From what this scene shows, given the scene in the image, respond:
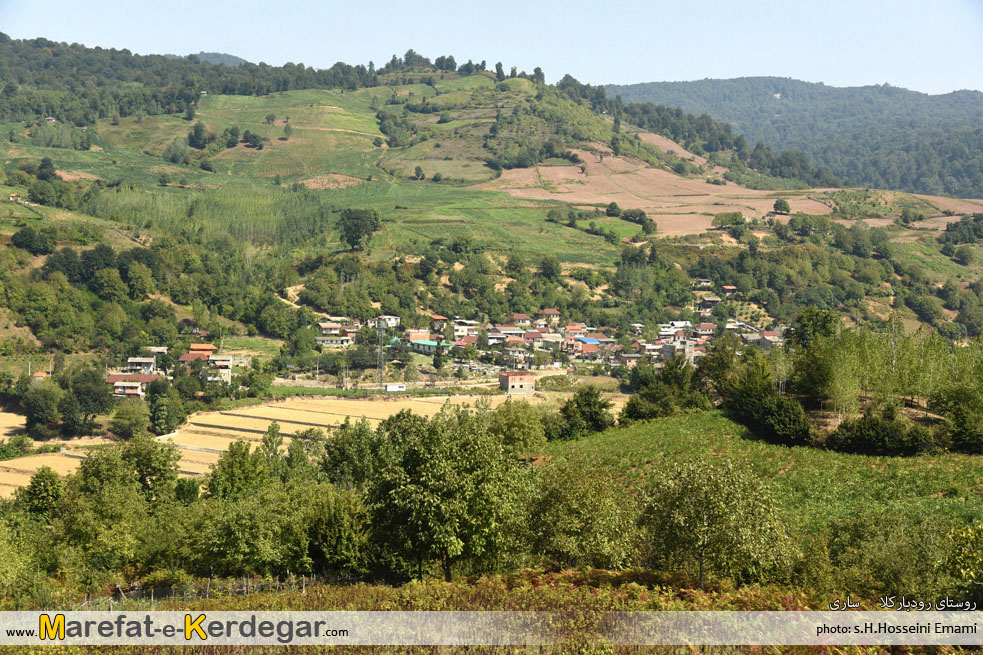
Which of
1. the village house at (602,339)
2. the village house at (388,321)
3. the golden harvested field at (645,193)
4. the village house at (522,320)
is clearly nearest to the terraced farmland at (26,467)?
the village house at (388,321)

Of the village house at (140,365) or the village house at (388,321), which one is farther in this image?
the village house at (388,321)

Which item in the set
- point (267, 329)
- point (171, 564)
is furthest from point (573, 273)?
point (171, 564)

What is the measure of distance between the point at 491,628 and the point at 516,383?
65250 mm

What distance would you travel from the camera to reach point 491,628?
15.7 metres

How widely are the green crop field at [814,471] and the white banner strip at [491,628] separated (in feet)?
38.8

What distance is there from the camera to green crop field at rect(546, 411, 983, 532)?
31656 mm

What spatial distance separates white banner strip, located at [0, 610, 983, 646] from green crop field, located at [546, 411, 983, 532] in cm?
1182

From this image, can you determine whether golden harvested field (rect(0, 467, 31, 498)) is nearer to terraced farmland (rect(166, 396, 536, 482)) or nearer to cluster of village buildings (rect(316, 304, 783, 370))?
terraced farmland (rect(166, 396, 536, 482))

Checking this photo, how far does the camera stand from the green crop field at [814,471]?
31656 millimetres

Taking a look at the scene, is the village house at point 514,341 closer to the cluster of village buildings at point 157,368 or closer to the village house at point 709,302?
the cluster of village buildings at point 157,368

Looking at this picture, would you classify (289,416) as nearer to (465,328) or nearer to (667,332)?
(465,328)

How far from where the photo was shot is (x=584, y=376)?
91.1 metres

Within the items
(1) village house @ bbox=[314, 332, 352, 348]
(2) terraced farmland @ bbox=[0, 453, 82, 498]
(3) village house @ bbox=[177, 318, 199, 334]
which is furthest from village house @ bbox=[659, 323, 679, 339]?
(2) terraced farmland @ bbox=[0, 453, 82, 498]

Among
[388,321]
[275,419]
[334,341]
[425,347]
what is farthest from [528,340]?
[275,419]
